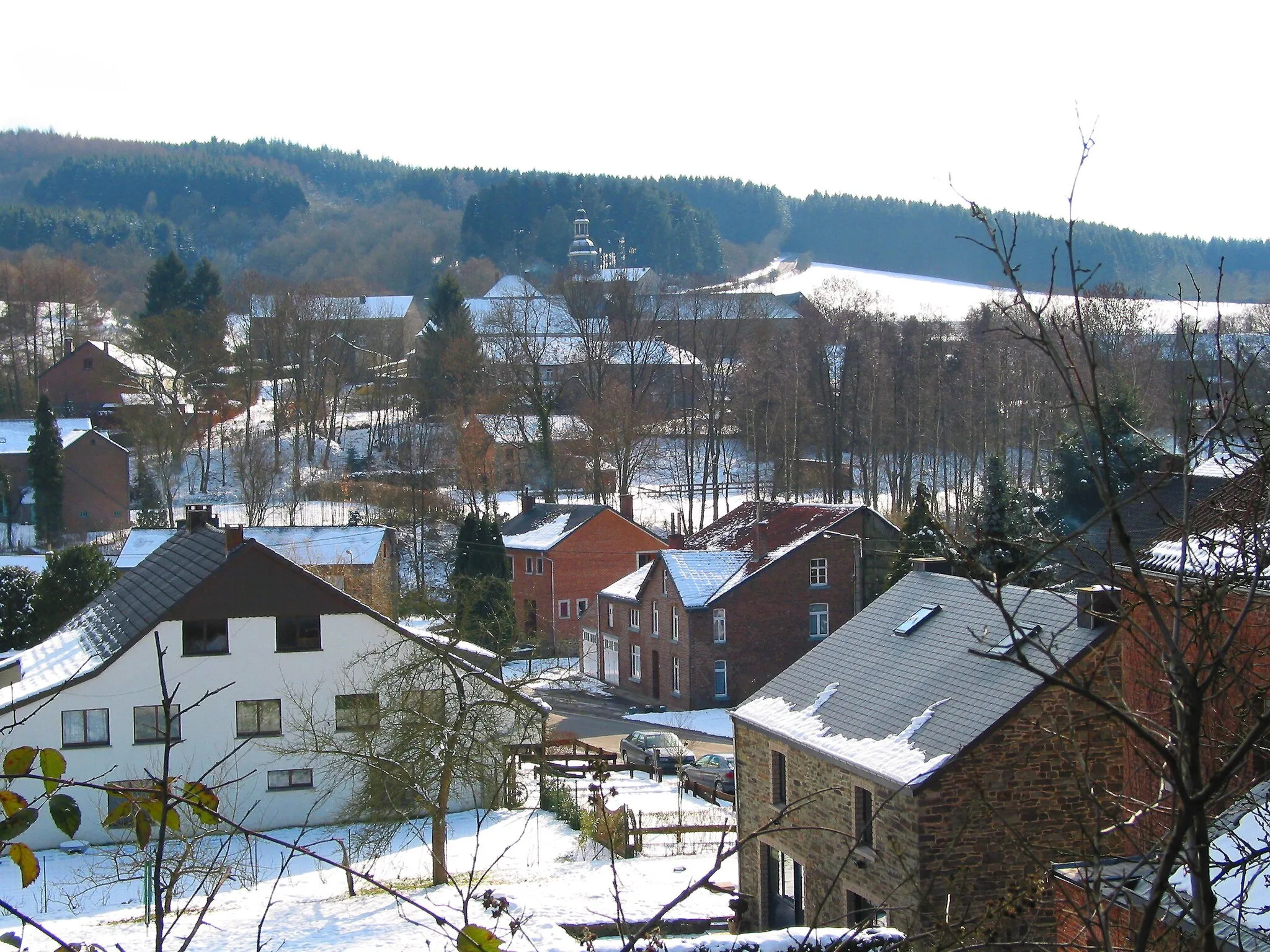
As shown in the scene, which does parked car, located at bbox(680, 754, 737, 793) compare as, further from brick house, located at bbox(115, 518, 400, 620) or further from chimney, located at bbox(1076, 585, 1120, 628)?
brick house, located at bbox(115, 518, 400, 620)

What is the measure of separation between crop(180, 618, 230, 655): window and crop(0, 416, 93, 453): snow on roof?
34.7m

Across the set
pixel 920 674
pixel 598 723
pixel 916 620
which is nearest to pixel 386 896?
pixel 920 674

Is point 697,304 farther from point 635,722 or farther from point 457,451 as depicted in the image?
point 635,722

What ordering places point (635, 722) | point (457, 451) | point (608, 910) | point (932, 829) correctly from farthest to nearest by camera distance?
point (457, 451) → point (635, 722) → point (608, 910) → point (932, 829)

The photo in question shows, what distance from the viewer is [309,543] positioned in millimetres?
42000

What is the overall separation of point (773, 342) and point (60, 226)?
86.8 metres

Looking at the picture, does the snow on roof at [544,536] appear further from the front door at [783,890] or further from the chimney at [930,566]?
the front door at [783,890]

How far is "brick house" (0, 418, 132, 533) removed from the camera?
5506 cm

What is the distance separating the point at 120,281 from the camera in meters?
111

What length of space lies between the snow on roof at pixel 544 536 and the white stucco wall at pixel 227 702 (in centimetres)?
2018

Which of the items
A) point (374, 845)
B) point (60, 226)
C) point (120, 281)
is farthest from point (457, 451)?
point (60, 226)

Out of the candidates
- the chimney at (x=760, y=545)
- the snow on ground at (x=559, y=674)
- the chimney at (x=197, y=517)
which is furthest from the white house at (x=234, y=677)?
the chimney at (x=760, y=545)

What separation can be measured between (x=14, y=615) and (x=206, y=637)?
474 inches

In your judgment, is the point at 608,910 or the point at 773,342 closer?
the point at 608,910
